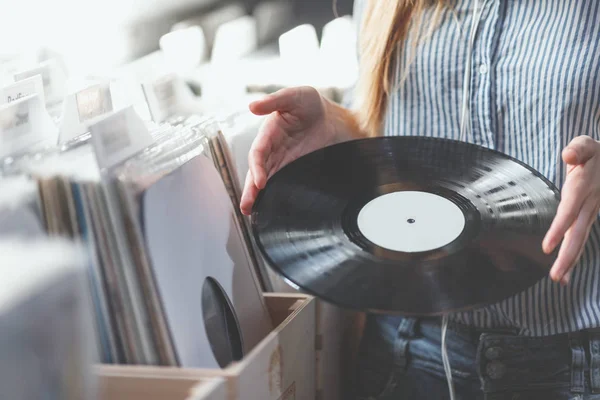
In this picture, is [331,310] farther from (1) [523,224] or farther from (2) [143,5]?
(2) [143,5]

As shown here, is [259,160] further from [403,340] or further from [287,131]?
[403,340]

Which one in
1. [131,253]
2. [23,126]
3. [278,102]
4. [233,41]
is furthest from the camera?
[233,41]

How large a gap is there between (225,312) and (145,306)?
160mm

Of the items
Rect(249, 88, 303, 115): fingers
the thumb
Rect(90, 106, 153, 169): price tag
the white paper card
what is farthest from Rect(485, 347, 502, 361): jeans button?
the white paper card

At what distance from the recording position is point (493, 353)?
0.97 metres

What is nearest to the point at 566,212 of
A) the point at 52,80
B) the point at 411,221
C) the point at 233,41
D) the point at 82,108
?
the point at 411,221

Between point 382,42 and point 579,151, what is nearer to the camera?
point 579,151

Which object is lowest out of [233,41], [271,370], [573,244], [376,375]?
A: [376,375]

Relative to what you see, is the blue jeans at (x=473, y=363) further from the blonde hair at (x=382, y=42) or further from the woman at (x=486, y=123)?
the blonde hair at (x=382, y=42)

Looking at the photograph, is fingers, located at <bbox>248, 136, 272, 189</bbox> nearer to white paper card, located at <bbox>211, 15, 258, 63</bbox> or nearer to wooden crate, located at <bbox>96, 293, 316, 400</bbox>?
wooden crate, located at <bbox>96, 293, 316, 400</bbox>

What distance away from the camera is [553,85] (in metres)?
0.92

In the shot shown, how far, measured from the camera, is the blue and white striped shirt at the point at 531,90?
91 centimetres

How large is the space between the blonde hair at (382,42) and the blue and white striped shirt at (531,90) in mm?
37

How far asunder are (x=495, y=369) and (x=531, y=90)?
40cm
